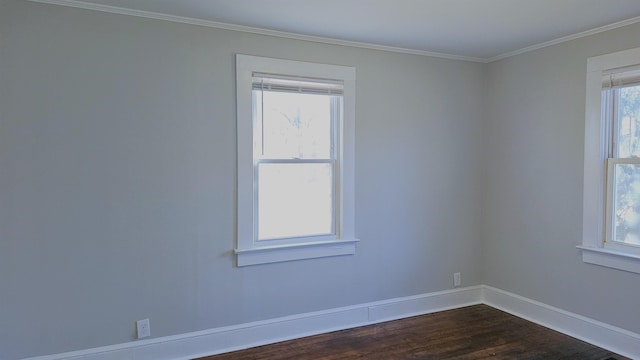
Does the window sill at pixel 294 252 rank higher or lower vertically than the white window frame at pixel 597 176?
lower

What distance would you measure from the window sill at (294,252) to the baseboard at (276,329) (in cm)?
48

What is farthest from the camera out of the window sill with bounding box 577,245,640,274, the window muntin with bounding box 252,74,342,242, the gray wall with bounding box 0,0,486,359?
the window muntin with bounding box 252,74,342,242

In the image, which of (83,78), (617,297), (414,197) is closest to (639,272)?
(617,297)

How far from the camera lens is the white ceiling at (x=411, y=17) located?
266cm

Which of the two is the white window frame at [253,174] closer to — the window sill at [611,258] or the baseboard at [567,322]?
the baseboard at [567,322]

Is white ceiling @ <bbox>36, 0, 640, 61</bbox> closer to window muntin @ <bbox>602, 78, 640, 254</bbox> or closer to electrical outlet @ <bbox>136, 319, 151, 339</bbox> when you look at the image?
window muntin @ <bbox>602, 78, 640, 254</bbox>

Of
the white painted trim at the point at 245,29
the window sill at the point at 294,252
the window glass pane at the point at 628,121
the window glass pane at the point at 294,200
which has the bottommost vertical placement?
the window sill at the point at 294,252

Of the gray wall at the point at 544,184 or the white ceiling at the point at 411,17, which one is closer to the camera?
the white ceiling at the point at 411,17

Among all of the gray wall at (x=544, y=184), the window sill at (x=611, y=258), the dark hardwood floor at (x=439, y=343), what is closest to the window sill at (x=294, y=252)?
the dark hardwood floor at (x=439, y=343)

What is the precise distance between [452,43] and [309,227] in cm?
196

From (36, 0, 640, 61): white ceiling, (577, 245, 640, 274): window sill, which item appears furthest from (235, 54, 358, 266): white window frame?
(577, 245, 640, 274): window sill

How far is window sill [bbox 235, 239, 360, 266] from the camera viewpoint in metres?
3.21

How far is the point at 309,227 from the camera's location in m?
3.52

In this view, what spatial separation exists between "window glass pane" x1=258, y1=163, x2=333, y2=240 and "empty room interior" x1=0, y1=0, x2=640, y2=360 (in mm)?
17
